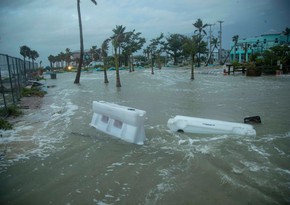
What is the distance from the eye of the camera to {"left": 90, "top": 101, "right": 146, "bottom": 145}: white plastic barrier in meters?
6.08

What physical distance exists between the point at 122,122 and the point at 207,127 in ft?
8.26

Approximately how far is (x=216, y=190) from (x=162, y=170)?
1.17m

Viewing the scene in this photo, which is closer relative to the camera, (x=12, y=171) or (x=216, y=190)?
(x=216, y=190)

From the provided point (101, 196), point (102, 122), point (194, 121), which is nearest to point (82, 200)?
point (101, 196)

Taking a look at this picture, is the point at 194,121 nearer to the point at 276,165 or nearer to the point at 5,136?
the point at 276,165

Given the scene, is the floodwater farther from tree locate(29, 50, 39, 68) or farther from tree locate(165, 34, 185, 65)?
tree locate(29, 50, 39, 68)

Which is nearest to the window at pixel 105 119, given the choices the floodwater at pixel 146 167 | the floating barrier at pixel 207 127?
the floodwater at pixel 146 167

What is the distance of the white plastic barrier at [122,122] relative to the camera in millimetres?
6082

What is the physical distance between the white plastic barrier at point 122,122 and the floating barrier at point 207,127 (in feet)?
4.55

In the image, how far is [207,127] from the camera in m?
6.95

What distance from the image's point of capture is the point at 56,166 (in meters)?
5.04

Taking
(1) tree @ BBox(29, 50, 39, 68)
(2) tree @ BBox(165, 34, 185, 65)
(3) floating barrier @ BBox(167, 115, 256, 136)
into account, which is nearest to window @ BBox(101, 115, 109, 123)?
(3) floating barrier @ BBox(167, 115, 256, 136)

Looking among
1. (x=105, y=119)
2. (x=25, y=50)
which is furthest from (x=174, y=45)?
(x=105, y=119)

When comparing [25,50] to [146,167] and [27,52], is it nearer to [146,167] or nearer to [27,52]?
[27,52]
